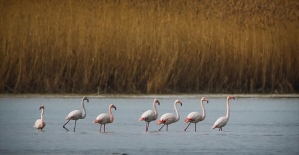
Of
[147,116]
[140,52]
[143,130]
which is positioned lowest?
[143,130]

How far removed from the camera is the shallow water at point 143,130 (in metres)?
8.20

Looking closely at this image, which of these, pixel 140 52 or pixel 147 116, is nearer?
pixel 147 116

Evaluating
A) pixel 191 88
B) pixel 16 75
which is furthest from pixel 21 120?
pixel 191 88

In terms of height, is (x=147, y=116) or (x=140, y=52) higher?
(x=140, y=52)

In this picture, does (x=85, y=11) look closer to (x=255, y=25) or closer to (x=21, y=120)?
(x=255, y=25)

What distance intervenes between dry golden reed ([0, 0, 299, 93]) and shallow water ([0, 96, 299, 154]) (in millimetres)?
544

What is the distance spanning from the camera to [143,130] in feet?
32.9

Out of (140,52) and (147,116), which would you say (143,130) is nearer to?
(147,116)

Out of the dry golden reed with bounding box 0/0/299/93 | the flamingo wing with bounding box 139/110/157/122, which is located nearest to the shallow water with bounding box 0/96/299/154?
the flamingo wing with bounding box 139/110/157/122

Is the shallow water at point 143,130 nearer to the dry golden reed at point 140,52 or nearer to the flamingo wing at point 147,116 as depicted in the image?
the flamingo wing at point 147,116

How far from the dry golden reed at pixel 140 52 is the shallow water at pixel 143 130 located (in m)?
0.54

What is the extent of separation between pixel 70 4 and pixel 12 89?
7.37 feet

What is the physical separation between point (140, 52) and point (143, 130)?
160 inches

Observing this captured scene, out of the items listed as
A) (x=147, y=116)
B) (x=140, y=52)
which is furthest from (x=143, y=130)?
(x=140, y=52)
